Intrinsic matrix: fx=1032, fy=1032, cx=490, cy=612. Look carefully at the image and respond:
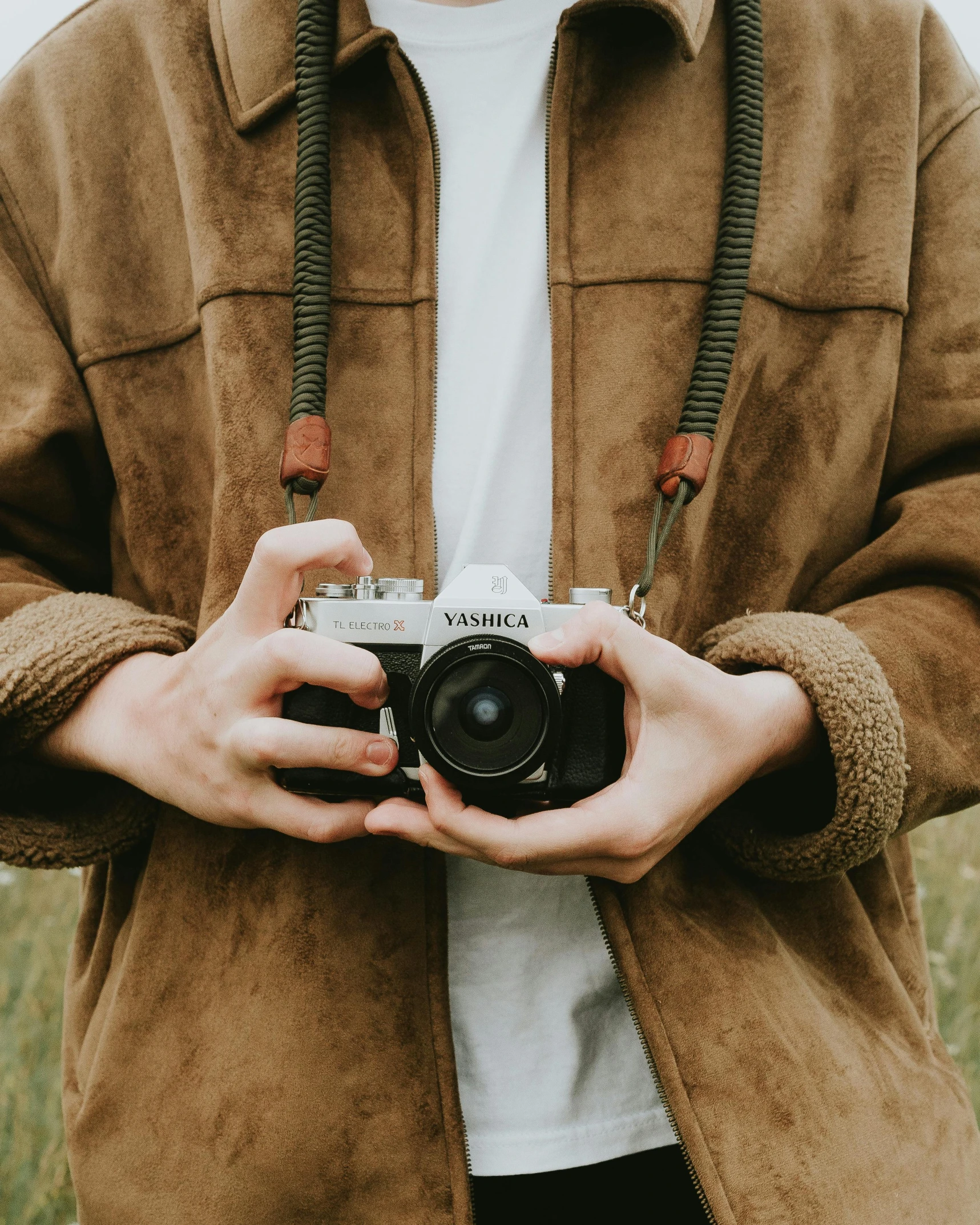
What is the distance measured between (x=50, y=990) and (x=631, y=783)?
4.91ft

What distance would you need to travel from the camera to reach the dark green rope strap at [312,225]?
0.85 metres

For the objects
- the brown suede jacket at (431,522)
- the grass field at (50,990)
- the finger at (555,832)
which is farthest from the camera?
the grass field at (50,990)

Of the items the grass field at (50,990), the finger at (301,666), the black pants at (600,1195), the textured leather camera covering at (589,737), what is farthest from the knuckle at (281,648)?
the grass field at (50,990)

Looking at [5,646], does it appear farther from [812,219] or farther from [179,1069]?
[812,219]

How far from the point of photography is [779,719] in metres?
0.79

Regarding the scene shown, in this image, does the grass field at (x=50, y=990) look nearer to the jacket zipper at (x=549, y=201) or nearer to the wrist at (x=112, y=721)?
the wrist at (x=112, y=721)

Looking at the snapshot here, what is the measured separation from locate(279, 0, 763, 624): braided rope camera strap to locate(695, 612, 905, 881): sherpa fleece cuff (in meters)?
0.11

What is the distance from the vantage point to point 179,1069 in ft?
2.73

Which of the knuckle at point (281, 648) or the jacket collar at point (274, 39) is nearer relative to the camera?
the knuckle at point (281, 648)

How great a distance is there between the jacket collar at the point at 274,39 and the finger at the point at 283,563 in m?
0.43

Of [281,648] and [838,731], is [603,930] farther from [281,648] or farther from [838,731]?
[281,648]

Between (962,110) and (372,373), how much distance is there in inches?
23.9

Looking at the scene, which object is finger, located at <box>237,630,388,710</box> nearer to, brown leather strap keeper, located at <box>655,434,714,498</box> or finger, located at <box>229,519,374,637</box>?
finger, located at <box>229,519,374,637</box>

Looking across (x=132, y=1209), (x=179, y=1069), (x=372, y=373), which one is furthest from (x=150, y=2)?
(x=132, y=1209)
